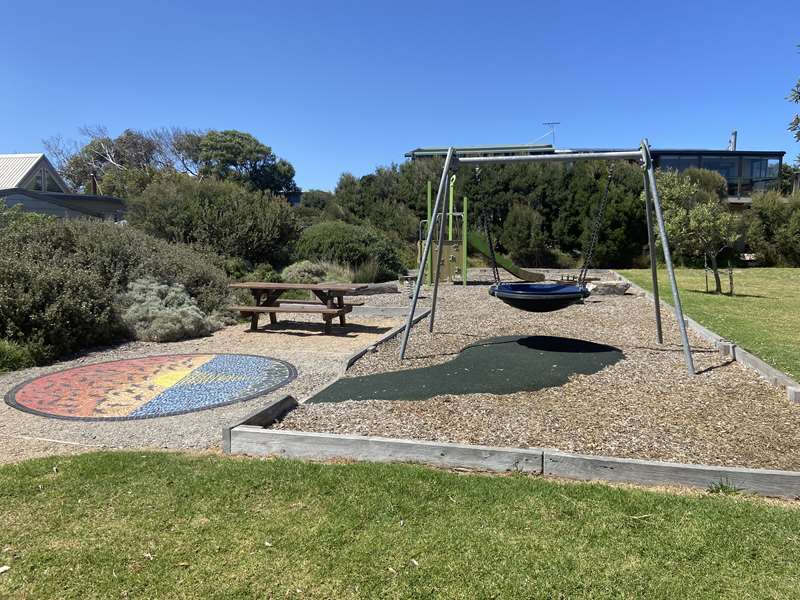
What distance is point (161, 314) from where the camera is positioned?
8.67 meters

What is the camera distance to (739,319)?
10008 mm

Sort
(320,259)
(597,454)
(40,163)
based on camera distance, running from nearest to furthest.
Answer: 1. (597,454)
2. (320,259)
3. (40,163)

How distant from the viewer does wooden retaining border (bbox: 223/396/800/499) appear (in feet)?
10.9

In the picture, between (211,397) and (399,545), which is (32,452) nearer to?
(211,397)

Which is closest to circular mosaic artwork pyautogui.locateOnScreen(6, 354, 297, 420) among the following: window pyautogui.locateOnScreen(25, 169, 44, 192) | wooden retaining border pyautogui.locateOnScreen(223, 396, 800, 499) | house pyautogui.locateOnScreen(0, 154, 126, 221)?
wooden retaining border pyautogui.locateOnScreen(223, 396, 800, 499)

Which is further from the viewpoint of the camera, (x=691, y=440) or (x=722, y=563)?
(x=691, y=440)

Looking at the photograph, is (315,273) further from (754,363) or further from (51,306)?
(754,363)

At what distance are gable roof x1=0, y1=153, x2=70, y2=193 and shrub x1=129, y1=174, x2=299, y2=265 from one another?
68.4ft

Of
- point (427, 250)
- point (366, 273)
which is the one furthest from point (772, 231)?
point (427, 250)

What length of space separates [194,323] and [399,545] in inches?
278

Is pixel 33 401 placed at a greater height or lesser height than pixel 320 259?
lesser

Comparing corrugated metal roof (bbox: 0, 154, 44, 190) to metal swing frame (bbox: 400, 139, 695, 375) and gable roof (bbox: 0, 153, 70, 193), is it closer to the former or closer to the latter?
gable roof (bbox: 0, 153, 70, 193)

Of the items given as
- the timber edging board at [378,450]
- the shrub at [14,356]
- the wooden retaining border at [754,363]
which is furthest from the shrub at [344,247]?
A: the timber edging board at [378,450]

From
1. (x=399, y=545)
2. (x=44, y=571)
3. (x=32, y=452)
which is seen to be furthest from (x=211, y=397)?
(x=399, y=545)
